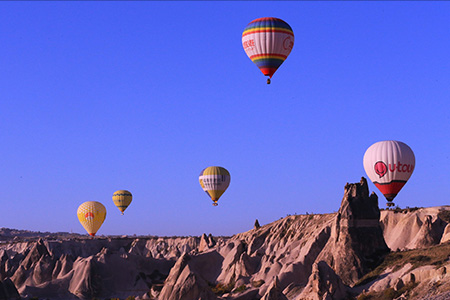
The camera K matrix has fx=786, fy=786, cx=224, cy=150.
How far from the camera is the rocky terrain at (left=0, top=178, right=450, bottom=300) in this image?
6369 cm

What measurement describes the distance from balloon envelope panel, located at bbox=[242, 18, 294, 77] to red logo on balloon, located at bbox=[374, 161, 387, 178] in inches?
600

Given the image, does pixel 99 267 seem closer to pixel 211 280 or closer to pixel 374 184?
pixel 211 280

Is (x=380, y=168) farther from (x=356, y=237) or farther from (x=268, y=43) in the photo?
(x=268, y=43)

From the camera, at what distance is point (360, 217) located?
77875 millimetres

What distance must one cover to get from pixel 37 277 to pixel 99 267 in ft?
39.7

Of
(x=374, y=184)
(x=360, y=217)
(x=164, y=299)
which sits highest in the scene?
(x=374, y=184)

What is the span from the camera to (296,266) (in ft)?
270

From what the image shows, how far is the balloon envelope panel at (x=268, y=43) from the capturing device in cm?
8681

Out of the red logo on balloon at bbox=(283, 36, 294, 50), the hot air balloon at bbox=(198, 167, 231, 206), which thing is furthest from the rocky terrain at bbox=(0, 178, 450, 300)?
the red logo on balloon at bbox=(283, 36, 294, 50)

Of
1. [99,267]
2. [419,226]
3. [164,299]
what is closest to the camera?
[164,299]

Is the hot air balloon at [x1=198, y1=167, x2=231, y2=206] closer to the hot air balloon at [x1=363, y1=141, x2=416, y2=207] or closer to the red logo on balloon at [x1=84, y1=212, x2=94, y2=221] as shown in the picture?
the red logo on balloon at [x1=84, y1=212, x2=94, y2=221]

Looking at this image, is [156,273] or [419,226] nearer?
[419,226]

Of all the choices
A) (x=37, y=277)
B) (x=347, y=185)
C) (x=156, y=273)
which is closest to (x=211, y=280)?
(x=156, y=273)

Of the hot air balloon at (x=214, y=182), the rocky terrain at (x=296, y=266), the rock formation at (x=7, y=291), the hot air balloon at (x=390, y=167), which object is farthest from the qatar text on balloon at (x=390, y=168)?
the hot air balloon at (x=214, y=182)
